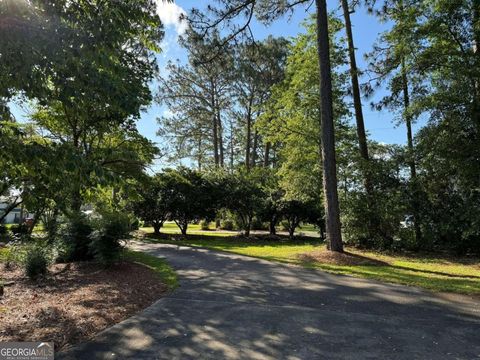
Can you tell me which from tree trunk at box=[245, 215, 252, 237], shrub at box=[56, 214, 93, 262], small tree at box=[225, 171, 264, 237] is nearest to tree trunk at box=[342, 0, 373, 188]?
small tree at box=[225, 171, 264, 237]

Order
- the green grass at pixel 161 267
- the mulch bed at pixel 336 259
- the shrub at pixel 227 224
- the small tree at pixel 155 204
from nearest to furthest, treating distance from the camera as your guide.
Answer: the green grass at pixel 161 267, the mulch bed at pixel 336 259, the small tree at pixel 155 204, the shrub at pixel 227 224

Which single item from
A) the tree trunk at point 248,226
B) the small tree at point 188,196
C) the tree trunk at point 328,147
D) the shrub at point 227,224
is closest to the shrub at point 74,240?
the tree trunk at point 328,147

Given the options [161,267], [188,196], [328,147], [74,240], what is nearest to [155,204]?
[188,196]

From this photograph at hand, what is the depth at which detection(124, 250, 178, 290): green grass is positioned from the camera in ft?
25.7

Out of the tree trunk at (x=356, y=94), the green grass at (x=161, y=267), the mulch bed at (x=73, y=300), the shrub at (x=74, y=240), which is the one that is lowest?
the mulch bed at (x=73, y=300)

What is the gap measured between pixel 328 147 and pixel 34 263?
29.9ft

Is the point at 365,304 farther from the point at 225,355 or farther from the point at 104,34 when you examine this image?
the point at 104,34

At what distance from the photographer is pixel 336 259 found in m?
11.2

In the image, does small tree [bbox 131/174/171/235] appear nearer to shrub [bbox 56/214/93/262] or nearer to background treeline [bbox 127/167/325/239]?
background treeline [bbox 127/167/325/239]

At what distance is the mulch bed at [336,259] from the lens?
11039mm

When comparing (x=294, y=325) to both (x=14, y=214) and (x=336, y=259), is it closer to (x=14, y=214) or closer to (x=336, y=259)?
(x=336, y=259)

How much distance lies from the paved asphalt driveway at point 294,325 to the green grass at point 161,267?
324mm

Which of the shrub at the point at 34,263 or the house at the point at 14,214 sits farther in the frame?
the house at the point at 14,214

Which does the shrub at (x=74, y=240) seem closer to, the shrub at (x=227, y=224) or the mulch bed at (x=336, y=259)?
the mulch bed at (x=336, y=259)
